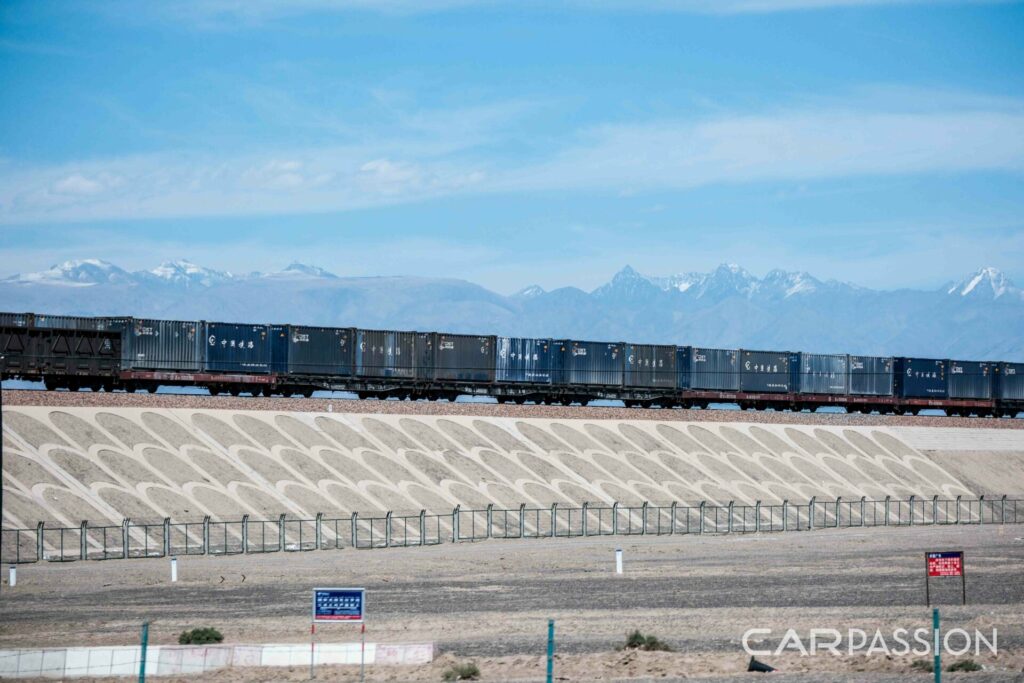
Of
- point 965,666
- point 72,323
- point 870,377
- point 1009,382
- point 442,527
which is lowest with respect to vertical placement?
point 442,527

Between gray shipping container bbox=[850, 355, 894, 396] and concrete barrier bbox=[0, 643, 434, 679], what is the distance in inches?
2515

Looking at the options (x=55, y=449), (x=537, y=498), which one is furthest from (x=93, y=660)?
(x=537, y=498)

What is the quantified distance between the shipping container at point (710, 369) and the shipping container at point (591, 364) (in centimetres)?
502

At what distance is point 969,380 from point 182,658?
7460cm

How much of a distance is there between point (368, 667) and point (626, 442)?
139ft

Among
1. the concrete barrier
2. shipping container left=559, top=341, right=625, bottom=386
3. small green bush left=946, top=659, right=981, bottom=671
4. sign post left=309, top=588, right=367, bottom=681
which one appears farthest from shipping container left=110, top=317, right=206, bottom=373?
small green bush left=946, top=659, right=981, bottom=671

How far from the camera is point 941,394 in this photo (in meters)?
89.0

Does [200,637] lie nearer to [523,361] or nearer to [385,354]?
[385,354]

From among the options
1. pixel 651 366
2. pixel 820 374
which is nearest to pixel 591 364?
pixel 651 366

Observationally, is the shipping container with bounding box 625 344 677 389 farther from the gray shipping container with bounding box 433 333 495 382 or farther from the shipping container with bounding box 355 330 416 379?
the shipping container with bounding box 355 330 416 379

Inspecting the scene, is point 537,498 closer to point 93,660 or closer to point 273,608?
point 273,608

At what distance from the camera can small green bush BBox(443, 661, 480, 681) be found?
924 inches

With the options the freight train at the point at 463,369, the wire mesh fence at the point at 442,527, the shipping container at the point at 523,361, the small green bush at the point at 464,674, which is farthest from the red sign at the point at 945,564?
the shipping container at the point at 523,361

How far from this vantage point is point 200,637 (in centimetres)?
2734
